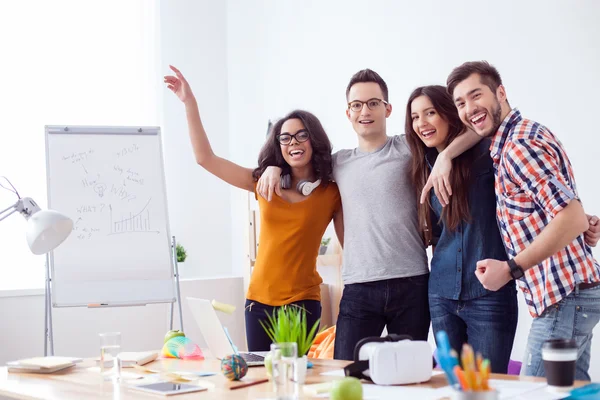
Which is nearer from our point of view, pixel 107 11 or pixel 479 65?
pixel 479 65

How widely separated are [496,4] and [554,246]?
2524 millimetres

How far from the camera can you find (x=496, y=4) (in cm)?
409

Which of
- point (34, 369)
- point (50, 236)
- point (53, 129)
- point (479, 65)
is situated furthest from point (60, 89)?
point (479, 65)

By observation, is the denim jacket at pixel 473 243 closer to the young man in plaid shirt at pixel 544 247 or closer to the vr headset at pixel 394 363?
the young man in plaid shirt at pixel 544 247

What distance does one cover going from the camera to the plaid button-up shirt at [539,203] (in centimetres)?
198

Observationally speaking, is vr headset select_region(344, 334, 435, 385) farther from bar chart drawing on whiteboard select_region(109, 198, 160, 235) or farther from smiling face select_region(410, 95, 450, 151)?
bar chart drawing on whiteboard select_region(109, 198, 160, 235)

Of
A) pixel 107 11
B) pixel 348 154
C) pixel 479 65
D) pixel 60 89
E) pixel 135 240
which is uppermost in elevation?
pixel 107 11

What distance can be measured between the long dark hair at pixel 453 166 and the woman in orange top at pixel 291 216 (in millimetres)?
384

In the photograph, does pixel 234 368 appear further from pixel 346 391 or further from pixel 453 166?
pixel 453 166

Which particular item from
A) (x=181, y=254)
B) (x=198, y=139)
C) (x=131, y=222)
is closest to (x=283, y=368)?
(x=198, y=139)

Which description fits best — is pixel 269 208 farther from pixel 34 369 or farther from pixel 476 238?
pixel 34 369

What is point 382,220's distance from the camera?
253cm

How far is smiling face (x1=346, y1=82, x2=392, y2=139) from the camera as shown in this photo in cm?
264

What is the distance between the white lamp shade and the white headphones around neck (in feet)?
2.67
